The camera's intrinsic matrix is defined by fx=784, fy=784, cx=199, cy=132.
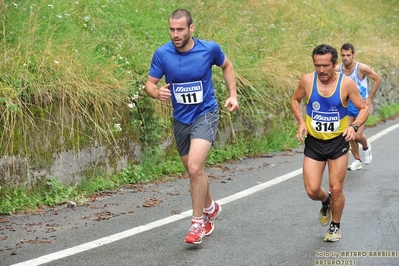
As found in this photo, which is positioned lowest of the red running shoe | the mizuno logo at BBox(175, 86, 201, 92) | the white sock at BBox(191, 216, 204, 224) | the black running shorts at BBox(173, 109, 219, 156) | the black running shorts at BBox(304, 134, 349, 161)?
the red running shoe

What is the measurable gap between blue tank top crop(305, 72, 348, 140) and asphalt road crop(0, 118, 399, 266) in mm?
988

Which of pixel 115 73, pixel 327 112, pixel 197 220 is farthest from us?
pixel 115 73

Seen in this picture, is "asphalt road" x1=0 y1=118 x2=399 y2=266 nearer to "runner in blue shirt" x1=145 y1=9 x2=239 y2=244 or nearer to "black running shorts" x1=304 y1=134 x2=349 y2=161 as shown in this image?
"runner in blue shirt" x1=145 y1=9 x2=239 y2=244

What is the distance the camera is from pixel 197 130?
7.34 m

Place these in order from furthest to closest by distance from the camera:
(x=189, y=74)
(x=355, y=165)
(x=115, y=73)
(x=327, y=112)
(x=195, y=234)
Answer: (x=355, y=165), (x=115, y=73), (x=327, y=112), (x=189, y=74), (x=195, y=234)

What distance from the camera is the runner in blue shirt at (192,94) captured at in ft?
23.6

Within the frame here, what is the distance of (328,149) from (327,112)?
1.18 feet

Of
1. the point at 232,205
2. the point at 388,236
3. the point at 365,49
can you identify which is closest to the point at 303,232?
the point at 388,236

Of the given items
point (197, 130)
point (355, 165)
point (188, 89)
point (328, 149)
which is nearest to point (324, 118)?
point (328, 149)

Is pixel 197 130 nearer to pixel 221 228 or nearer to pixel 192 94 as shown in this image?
pixel 192 94

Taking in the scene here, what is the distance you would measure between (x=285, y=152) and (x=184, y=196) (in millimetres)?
4758

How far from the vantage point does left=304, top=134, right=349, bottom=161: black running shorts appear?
746 centimetres

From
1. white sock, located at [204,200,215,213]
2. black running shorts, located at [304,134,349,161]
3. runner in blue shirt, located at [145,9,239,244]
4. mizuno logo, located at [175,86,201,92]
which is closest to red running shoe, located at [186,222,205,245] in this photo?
runner in blue shirt, located at [145,9,239,244]

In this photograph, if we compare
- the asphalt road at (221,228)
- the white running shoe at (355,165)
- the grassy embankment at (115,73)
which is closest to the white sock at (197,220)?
the asphalt road at (221,228)
